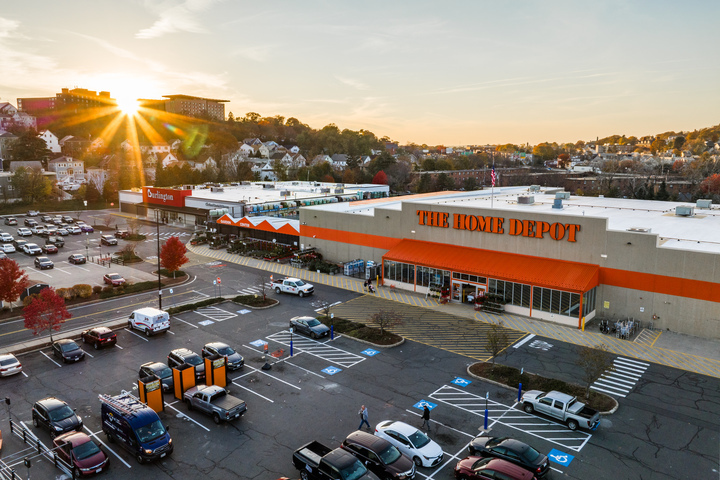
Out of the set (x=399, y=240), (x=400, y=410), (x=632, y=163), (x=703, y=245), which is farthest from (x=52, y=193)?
(x=632, y=163)

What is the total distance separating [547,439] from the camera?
19.8 meters

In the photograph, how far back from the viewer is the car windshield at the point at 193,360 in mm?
Answer: 25484

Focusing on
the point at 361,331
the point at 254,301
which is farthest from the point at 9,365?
the point at 361,331

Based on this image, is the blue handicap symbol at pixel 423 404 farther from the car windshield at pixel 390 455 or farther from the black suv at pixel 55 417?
the black suv at pixel 55 417

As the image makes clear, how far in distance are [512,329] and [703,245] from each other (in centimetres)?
1440

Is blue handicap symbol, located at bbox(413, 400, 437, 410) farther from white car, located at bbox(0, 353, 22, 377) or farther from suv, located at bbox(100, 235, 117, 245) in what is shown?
suv, located at bbox(100, 235, 117, 245)

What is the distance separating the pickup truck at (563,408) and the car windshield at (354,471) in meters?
9.44

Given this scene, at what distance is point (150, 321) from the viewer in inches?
1232

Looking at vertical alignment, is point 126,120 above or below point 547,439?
above

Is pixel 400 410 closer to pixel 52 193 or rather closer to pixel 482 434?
pixel 482 434

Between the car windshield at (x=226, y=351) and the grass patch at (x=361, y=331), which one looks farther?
the grass patch at (x=361, y=331)

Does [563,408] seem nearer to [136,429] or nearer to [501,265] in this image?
[501,265]

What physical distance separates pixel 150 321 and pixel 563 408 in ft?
83.0

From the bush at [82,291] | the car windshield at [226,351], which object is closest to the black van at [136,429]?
the car windshield at [226,351]
